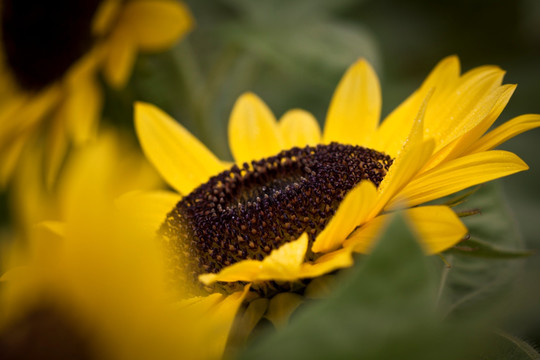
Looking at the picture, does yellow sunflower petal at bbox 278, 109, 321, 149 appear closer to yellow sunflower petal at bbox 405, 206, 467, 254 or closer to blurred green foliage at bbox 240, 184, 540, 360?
yellow sunflower petal at bbox 405, 206, 467, 254

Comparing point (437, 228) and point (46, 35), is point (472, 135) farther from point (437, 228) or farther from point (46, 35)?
point (46, 35)

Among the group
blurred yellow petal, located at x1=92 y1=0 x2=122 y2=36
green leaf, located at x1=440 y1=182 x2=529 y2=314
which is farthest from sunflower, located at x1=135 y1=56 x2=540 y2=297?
blurred yellow petal, located at x1=92 y1=0 x2=122 y2=36

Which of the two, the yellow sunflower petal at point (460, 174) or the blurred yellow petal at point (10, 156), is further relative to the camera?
the blurred yellow petal at point (10, 156)

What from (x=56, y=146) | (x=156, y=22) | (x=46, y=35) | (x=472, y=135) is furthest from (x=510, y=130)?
(x=46, y=35)

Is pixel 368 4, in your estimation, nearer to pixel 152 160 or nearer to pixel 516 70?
pixel 516 70

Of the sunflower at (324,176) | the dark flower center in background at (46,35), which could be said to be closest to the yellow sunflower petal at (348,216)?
the sunflower at (324,176)

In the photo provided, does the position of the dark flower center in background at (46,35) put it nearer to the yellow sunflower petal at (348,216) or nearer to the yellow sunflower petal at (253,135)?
the yellow sunflower petal at (253,135)
